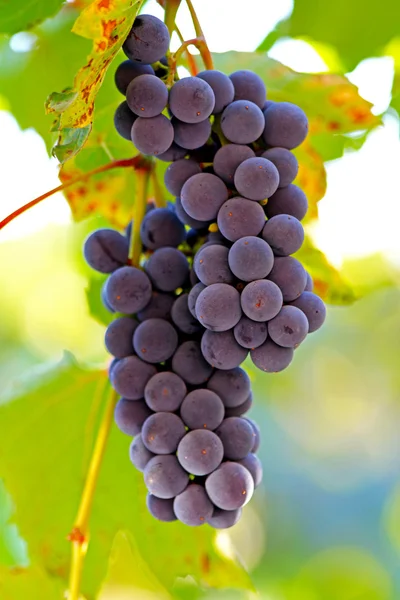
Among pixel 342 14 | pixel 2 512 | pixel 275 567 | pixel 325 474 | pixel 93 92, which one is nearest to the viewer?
pixel 93 92

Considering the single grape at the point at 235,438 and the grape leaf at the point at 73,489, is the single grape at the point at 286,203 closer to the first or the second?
the single grape at the point at 235,438

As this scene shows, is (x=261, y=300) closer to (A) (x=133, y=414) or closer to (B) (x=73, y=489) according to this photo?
(A) (x=133, y=414)

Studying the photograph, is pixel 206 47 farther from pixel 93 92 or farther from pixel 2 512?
pixel 2 512

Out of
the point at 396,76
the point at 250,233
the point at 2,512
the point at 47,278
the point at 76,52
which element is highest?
the point at 47,278

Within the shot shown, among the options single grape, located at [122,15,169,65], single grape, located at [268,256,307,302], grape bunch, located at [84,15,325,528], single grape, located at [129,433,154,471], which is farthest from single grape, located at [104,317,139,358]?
single grape, located at [122,15,169,65]

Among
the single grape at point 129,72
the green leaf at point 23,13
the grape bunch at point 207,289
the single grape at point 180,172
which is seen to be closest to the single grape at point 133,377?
the grape bunch at point 207,289

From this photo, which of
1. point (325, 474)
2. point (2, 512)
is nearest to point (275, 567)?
point (325, 474)
